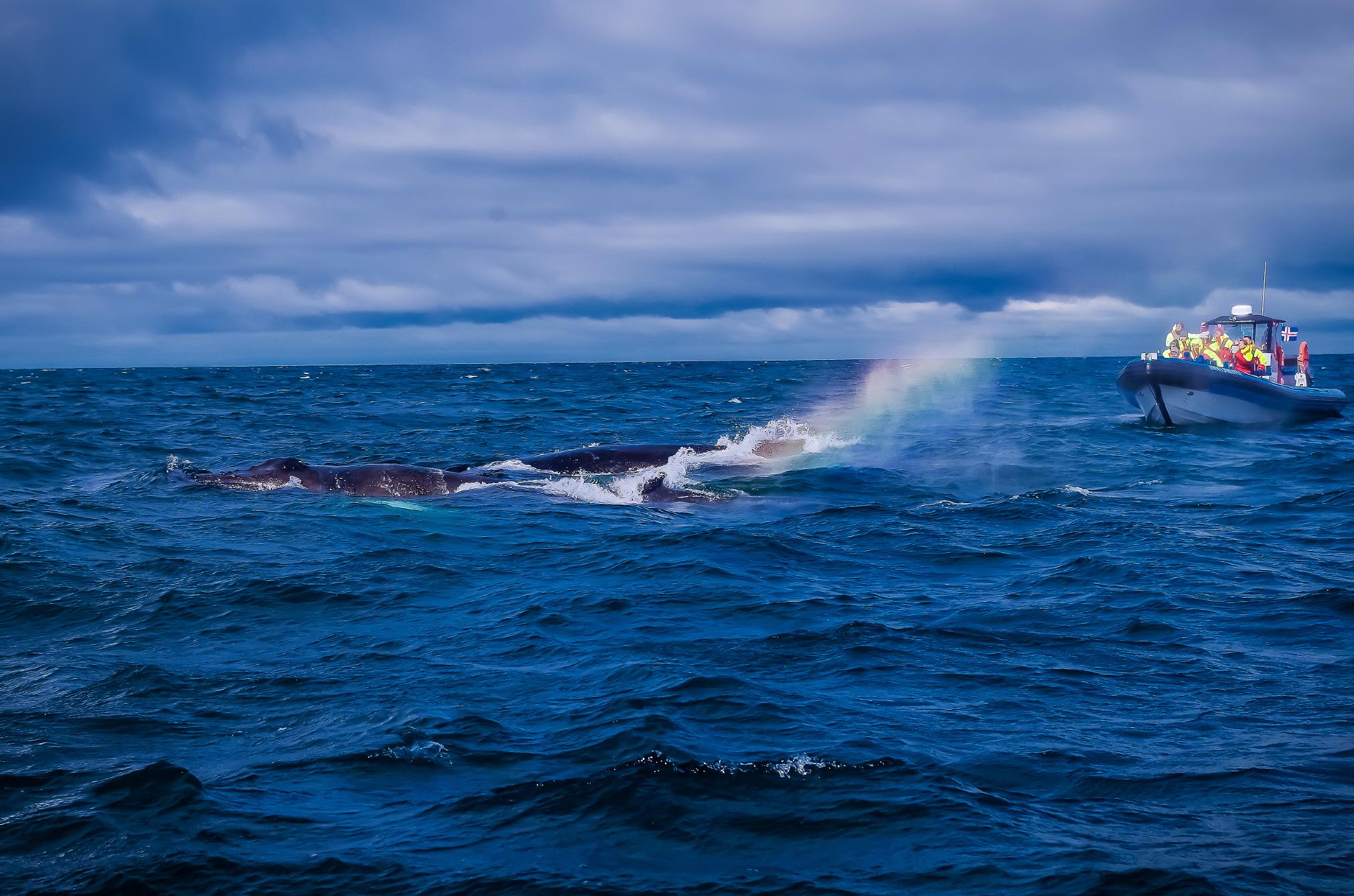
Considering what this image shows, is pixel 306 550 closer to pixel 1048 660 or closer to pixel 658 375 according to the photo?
pixel 1048 660

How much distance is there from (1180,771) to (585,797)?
13.0 ft

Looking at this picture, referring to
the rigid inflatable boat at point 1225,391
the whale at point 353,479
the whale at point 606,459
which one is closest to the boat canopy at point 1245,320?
the rigid inflatable boat at point 1225,391

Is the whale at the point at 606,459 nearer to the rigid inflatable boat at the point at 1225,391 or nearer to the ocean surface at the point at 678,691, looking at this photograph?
the ocean surface at the point at 678,691

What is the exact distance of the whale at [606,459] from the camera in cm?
2312

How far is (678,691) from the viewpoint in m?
8.80

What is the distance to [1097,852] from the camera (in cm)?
594

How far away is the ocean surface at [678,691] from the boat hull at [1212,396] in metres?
13.0

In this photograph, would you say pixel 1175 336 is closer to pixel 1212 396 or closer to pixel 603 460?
pixel 1212 396

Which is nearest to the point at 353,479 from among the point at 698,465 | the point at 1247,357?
the point at 698,465

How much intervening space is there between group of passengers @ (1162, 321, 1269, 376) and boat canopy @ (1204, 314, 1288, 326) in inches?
8.6

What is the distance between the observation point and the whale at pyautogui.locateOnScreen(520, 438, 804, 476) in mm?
23125

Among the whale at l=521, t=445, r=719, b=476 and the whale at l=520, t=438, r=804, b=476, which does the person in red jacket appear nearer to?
the whale at l=520, t=438, r=804, b=476

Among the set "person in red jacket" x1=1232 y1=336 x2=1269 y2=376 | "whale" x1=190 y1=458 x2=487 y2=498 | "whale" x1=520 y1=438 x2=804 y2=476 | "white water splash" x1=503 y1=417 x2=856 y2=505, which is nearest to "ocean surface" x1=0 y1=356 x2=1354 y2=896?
"white water splash" x1=503 y1=417 x2=856 y2=505

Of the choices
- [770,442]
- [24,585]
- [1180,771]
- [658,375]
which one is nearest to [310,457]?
[770,442]
